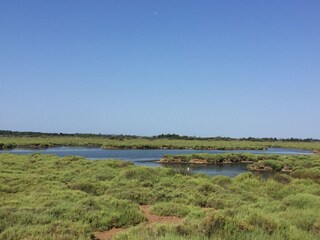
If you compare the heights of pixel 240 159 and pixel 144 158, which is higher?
pixel 240 159

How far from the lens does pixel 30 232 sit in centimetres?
1027

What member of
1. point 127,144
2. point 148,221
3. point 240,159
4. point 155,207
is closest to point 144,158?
point 240,159

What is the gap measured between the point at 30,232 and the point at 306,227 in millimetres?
7927

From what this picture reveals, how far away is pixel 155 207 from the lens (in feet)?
53.3

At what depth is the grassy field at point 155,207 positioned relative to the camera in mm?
9875

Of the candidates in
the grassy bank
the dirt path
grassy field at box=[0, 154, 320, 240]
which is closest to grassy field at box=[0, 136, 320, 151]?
the grassy bank

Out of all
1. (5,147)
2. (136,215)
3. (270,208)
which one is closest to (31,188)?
(136,215)

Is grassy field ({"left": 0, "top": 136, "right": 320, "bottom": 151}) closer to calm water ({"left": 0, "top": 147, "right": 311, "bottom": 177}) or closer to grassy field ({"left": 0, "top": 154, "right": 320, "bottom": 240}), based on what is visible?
calm water ({"left": 0, "top": 147, "right": 311, "bottom": 177})

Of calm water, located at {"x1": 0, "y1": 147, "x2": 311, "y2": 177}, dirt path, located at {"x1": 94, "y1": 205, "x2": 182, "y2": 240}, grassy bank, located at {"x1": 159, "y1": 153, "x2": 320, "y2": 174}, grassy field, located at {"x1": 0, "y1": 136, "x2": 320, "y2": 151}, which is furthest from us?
grassy field, located at {"x1": 0, "y1": 136, "x2": 320, "y2": 151}

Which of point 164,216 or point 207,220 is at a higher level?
point 207,220

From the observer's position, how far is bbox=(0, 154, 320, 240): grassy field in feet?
32.4

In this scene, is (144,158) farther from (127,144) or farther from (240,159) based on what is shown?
(127,144)

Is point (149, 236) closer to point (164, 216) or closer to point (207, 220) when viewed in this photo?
point (207, 220)

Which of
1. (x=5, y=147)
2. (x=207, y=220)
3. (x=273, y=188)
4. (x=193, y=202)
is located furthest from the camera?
(x=5, y=147)
